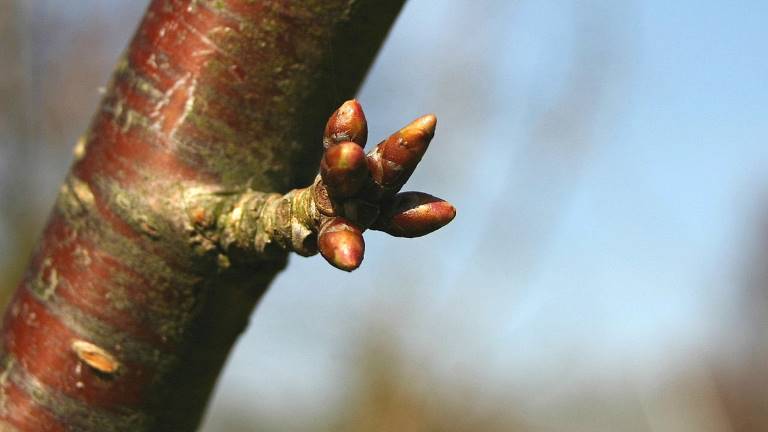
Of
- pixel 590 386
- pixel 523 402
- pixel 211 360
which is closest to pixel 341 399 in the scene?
pixel 523 402

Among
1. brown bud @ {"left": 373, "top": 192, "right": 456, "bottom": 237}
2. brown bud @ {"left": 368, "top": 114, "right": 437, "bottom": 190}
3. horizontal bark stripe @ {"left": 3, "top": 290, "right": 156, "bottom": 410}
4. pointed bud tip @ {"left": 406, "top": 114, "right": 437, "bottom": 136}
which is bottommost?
horizontal bark stripe @ {"left": 3, "top": 290, "right": 156, "bottom": 410}

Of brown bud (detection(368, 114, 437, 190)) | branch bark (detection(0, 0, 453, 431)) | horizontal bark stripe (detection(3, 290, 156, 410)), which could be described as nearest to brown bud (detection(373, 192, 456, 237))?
brown bud (detection(368, 114, 437, 190))

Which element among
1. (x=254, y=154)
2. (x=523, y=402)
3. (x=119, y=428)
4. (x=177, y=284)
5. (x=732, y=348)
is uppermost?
(x=732, y=348)

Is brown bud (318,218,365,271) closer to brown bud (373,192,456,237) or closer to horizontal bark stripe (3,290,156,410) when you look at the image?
brown bud (373,192,456,237)

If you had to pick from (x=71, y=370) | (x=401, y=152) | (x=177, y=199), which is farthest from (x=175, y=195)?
(x=401, y=152)

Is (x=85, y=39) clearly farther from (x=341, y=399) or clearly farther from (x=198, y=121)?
(x=198, y=121)

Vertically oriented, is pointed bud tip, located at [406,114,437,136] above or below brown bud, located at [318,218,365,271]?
above

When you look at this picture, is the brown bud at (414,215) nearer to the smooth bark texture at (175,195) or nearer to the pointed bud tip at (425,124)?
the pointed bud tip at (425,124)

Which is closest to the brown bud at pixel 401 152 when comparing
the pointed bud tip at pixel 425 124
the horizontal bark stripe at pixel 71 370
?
the pointed bud tip at pixel 425 124
